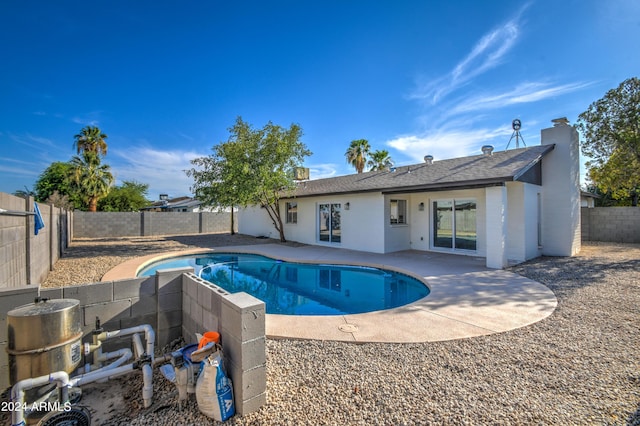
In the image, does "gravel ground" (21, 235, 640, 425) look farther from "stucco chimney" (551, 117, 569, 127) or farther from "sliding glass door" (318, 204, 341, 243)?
"sliding glass door" (318, 204, 341, 243)

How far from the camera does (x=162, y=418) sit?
8.47ft

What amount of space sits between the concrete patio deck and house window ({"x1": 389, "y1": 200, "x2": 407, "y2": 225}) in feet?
12.5

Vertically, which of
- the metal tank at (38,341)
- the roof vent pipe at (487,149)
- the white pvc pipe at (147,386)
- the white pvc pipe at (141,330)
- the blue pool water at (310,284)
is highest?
the roof vent pipe at (487,149)

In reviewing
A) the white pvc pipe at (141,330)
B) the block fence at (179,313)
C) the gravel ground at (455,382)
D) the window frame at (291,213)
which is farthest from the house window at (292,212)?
the white pvc pipe at (141,330)

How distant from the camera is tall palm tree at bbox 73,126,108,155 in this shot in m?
24.9

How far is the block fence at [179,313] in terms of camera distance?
255 centimetres

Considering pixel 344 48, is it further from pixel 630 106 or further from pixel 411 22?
pixel 630 106

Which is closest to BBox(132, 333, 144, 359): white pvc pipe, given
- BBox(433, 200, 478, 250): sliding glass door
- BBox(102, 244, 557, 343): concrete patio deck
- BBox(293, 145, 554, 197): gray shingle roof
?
BBox(102, 244, 557, 343): concrete patio deck

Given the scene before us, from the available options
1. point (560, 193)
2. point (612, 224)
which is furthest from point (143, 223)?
point (612, 224)

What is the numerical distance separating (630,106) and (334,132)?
13.8 m

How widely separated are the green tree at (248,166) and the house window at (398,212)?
5.27m

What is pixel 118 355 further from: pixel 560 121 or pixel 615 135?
pixel 615 135

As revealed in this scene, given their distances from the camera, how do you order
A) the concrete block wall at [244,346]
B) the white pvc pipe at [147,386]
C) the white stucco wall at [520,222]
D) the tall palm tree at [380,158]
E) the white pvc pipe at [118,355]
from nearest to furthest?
the concrete block wall at [244,346]
the white pvc pipe at [147,386]
the white pvc pipe at [118,355]
the white stucco wall at [520,222]
the tall palm tree at [380,158]

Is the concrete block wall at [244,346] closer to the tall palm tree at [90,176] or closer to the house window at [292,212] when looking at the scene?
the house window at [292,212]
